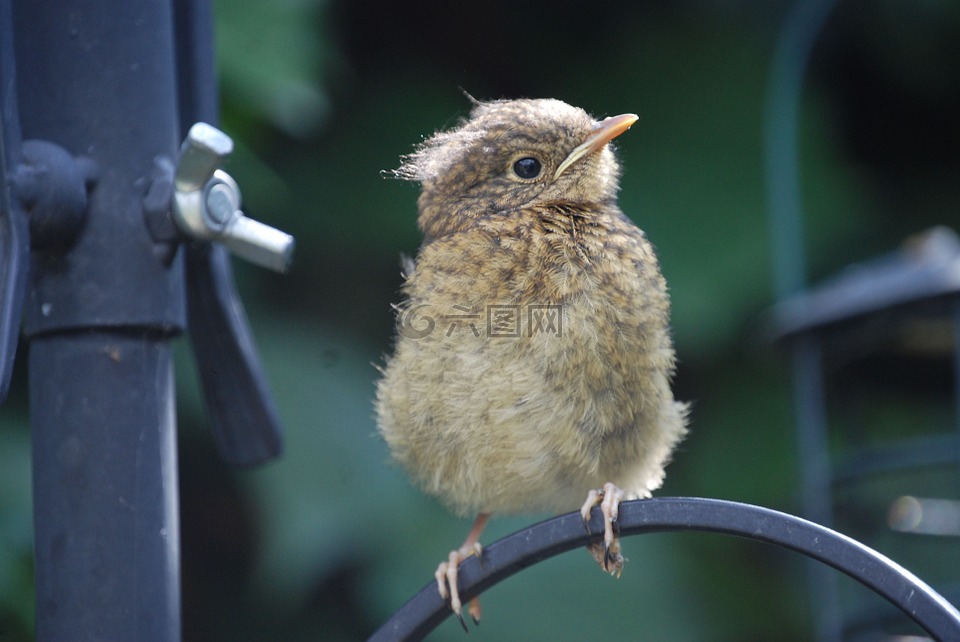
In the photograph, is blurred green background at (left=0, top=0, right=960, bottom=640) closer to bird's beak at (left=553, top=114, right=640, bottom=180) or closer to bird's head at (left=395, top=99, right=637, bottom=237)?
bird's head at (left=395, top=99, right=637, bottom=237)

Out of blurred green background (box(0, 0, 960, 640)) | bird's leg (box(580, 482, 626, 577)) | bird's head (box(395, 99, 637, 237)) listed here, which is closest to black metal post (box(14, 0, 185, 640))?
bird's leg (box(580, 482, 626, 577))

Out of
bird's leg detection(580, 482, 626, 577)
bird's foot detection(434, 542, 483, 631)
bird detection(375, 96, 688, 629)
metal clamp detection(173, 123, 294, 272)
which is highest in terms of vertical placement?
bird detection(375, 96, 688, 629)

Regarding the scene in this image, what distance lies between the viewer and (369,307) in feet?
10.9

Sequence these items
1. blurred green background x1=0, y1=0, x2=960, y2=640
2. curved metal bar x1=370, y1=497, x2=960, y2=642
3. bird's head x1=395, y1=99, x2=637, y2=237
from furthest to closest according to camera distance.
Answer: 1. blurred green background x1=0, y1=0, x2=960, y2=640
2. bird's head x1=395, y1=99, x2=637, y2=237
3. curved metal bar x1=370, y1=497, x2=960, y2=642

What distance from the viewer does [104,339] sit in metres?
1.28

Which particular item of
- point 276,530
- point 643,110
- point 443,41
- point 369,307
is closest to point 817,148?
point 643,110

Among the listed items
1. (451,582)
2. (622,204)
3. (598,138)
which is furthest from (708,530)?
(622,204)

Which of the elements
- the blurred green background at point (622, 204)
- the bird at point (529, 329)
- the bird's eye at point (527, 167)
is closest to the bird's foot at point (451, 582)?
the bird at point (529, 329)

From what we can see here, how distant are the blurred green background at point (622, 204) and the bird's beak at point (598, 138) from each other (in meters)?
1.04

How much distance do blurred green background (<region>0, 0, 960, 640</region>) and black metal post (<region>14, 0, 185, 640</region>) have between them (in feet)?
4.48

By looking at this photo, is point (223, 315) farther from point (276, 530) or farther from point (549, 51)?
point (549, 51)

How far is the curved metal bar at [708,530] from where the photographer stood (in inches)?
45.0

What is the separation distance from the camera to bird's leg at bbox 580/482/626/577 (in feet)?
4.63

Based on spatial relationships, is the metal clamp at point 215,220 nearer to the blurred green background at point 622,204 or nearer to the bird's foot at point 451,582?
the bird's foot at point 451,582
